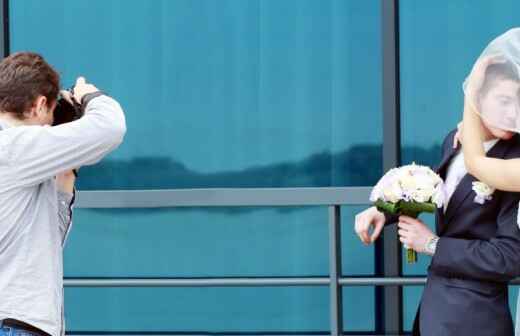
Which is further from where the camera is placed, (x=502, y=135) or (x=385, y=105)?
(x=385, y=105)

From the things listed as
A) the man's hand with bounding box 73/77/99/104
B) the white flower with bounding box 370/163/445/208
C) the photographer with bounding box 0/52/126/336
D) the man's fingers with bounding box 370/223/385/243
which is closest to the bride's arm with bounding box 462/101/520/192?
the white flower with bounding box 370/163/445/208

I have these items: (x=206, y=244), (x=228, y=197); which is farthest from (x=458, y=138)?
(x=206, y=244)

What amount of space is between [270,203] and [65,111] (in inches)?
75.0

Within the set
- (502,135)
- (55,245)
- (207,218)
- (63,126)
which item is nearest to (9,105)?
(63,126)

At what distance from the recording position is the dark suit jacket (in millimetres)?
2656

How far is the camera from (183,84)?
5.46 metres

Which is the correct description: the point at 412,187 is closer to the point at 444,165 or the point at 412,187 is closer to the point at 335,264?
the point at 444,165

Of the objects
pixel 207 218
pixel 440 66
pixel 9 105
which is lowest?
pixel 207 218

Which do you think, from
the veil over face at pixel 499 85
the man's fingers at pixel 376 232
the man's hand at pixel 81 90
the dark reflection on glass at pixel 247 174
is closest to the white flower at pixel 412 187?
the man's fingers at pixel 376 232

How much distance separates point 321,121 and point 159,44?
889mm

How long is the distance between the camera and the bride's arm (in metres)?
0.99

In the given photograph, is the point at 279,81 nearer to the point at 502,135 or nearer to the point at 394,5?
the point at 394,5

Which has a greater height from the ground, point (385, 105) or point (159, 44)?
point (159, 44)

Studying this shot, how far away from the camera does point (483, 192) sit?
2.69 metres
